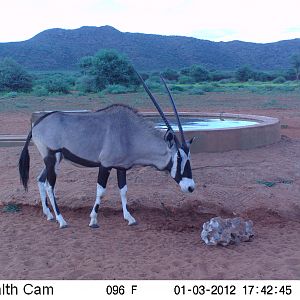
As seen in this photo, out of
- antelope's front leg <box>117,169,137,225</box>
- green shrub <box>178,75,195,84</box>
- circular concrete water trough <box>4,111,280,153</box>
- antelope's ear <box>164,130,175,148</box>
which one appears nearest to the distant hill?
green shrub <box>178,75,195,84</box>

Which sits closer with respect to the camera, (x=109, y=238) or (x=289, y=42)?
(x=109, y=238)

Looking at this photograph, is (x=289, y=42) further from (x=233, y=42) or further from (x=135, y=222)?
(x=135, y=222)

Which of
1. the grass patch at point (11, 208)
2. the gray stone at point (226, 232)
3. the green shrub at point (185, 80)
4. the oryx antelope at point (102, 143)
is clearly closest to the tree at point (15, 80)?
the green shrub at point (185, 80)

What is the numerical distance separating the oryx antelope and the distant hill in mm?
64743

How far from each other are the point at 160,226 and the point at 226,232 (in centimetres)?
105

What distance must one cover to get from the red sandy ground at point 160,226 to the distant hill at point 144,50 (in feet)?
207

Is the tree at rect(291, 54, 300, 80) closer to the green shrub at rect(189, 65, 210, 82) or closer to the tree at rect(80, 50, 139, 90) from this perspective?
the green shrub at rect(189, 65, 210, 82)

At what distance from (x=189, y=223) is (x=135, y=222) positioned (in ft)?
2.28

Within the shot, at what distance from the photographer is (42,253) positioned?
17.9ft

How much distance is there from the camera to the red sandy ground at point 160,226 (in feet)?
16.3

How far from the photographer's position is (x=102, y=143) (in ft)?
20.8

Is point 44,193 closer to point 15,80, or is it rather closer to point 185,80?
point 15,80

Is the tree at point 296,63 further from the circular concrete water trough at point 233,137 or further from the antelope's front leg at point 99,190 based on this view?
the antelope's front leg at point 99,190
